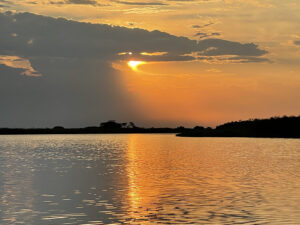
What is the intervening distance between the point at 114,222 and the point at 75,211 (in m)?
3.87

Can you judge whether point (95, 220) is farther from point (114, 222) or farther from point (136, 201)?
point (136, 201)

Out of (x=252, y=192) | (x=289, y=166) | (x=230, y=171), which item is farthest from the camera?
(x=289, y=166)

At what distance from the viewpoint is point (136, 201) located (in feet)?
106

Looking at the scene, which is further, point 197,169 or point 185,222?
point 197,169

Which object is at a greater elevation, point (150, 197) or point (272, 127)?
point (272, 127)

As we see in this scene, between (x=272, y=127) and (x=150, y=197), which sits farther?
(x=272, y=127)

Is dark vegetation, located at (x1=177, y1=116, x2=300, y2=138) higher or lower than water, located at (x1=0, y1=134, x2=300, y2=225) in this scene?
higher

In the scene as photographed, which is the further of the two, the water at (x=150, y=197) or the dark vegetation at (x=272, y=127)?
the dark vegetation at (x=272, y=127)

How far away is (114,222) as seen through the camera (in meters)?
25.4

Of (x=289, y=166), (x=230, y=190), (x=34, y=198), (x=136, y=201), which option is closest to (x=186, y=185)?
(x=230, y=190)

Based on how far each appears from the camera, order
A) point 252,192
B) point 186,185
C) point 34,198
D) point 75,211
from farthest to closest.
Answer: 1. point 186,185
2. point 252,192
3. point 34,198
4. point 75,211

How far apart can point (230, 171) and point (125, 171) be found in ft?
32.2

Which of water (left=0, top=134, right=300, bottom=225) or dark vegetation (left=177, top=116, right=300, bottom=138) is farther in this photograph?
dark vegetation (left=177, top=116, right=300, bottom=138)

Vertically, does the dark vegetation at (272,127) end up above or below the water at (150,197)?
above
